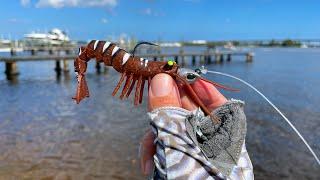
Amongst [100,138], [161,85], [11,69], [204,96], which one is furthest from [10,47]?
[161,85]

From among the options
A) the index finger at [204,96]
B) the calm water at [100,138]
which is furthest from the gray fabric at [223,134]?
the calm water at [100,138]

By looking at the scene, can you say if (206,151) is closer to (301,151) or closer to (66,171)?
(66,171)

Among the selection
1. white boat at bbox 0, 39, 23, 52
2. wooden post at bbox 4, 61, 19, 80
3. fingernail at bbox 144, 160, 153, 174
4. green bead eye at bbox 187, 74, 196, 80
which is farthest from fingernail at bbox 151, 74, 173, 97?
white boat at bbox 0, 39, 23, 52

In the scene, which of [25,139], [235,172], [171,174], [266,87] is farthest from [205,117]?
[266,87]

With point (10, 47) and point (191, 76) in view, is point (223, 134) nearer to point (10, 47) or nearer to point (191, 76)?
point (191, 76)

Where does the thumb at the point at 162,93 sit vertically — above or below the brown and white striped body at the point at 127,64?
below

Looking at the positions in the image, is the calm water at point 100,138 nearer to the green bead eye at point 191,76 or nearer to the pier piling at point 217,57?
the green bead eye at point 191,76
